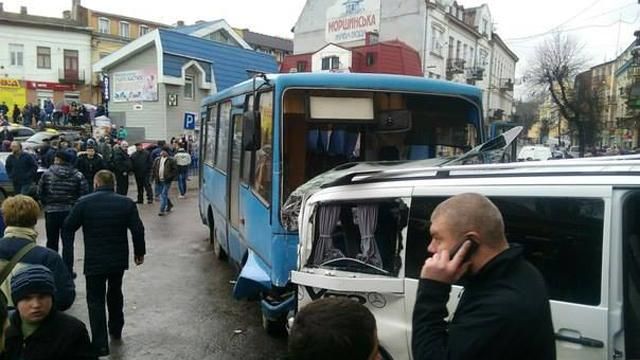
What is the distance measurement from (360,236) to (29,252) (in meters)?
2.32

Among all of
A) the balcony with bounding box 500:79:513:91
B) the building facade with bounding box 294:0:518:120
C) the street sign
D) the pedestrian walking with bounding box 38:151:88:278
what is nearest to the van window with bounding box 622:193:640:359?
the pedestrian walking with bounding box 38:151:88:278

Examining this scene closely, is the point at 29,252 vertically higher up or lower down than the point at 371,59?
lower down

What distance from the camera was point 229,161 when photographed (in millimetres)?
7293

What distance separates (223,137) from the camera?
8.20 meters

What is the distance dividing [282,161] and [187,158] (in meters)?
12.6

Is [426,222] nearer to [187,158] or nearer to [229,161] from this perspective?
[229,161]

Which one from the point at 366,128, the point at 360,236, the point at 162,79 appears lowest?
the point at 360,236

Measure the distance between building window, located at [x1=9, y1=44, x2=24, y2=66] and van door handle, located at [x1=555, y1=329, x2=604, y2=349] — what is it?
50.5 metres

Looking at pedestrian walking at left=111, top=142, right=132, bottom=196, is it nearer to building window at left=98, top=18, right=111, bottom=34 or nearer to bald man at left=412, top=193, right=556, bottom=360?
bald man at left=412, top=193, right=556, bottom=360

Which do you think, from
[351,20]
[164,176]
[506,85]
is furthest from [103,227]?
[506,85]

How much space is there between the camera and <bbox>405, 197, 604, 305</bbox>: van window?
2.60 meters

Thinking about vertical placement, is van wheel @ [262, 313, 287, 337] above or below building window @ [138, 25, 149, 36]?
below

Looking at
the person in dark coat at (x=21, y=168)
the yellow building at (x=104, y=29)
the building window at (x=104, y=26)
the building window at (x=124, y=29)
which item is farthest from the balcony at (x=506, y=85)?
the person in dark coat at (x=21, y=168)

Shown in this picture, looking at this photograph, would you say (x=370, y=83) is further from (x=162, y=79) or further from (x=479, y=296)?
(x=162, y=79)
